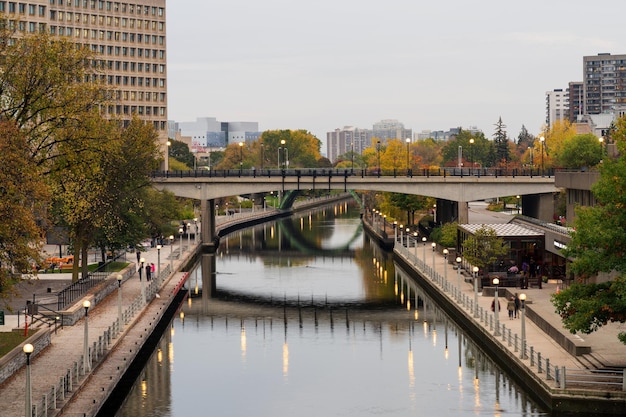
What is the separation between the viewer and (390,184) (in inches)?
4466

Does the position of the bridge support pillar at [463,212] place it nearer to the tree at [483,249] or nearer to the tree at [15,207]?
the tree at [483,249]

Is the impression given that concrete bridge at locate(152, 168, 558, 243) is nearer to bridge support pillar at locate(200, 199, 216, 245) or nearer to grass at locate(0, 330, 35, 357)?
bridge support pillar at locate(200, 199, 216, 245)

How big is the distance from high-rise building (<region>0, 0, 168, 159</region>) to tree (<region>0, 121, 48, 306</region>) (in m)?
125

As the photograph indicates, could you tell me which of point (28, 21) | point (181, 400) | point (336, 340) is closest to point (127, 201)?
point (336, 340)

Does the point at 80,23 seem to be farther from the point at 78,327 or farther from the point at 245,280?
the point at 78,327

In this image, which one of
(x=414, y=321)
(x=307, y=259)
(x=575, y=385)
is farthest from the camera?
(x=307, y=259)

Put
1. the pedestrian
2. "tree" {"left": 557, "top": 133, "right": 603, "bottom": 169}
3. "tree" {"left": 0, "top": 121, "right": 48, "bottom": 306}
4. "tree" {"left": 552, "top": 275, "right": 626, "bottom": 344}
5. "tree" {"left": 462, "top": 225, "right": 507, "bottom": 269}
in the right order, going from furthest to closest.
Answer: "tree" {"left": 557, "top": 133, "right": 603, "bottom": 169}, "tree" {"left": 462, "top": 225, "right": 507, "bottom": 269}, the pedestrian, "tree" {"left": 0, "top": 121, "right": 48, "bottom": 306}, "tree" {"left": 552, "top": 275, "right": 626, "bottom": 344}

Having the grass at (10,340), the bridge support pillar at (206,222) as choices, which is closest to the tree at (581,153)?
the bridge support pillar at (206,222)

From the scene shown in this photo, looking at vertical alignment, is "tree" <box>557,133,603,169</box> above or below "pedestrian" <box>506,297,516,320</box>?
above

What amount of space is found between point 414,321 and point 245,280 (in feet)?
90.4

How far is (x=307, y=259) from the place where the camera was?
114m

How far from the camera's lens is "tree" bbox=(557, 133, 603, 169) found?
138 metres

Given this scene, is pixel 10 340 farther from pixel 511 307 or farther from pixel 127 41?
pixel 127 41

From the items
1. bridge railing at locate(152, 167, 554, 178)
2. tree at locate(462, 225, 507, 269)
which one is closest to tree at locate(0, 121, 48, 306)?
tree at locate(462, 225, 507, 269)
